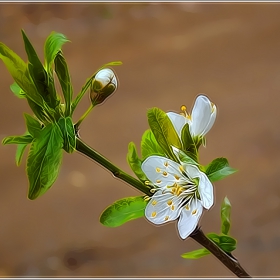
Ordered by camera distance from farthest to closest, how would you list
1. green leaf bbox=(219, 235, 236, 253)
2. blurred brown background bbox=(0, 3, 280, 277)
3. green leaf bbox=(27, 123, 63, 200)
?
blurred brown background bbox=(0, 3, 280, 277)
green leaf bbox=(219, 235, 236, 253)
green leaf bbox=(27, 123, 63, 200)

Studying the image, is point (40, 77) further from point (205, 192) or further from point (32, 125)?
point (205, 192)

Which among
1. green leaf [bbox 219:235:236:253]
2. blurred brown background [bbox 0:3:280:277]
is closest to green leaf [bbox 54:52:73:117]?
green leaf [bbox 219:235:236:253]

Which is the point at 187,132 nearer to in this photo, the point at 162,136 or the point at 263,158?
the point at 162,136

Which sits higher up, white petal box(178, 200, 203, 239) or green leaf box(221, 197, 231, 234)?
white petal box(178, 200, 203, 239)

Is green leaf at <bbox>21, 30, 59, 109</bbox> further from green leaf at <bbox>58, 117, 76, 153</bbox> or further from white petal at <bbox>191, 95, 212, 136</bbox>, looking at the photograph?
white petal at <bbox>191, 95, 212, 136</bbox>

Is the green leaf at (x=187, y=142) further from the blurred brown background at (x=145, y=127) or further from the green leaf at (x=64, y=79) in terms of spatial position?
the blurred brown background at (x=145, y=127)

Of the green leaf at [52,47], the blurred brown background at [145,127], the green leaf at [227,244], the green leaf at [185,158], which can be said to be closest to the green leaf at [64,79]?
the green leaf at [52,47]

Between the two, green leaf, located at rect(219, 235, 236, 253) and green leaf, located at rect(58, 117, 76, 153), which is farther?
green leaf, located at rect(219, 235, 236, 253)

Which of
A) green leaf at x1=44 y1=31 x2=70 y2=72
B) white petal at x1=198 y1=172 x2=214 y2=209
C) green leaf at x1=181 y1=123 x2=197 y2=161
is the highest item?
green leaf at x1=44 y1=31 x2=70 y2=72
